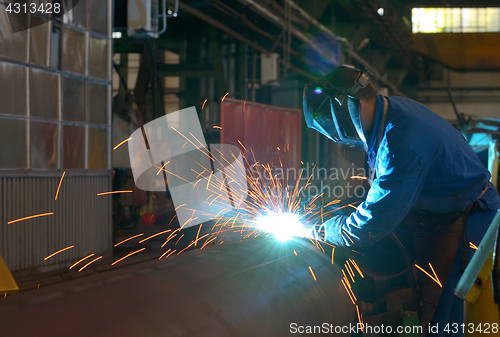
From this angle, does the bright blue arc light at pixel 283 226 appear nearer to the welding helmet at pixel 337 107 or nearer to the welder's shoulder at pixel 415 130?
the welding helmet at pixel 337 107

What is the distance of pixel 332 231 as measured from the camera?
1.93 metres

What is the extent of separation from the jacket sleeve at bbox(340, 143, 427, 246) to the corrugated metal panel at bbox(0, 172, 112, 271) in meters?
3.60

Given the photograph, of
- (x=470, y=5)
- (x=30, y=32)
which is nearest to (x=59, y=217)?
(x=30, y=32)

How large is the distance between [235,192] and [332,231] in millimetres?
4130

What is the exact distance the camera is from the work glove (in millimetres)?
1909

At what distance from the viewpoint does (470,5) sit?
13.8 meters

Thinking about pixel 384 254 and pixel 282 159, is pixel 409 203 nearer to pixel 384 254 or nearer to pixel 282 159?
pixel 384 254

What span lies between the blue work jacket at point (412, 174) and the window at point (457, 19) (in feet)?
54.5

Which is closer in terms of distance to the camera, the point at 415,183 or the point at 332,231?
the point at 415,183

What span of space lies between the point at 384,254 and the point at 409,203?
0.59 meters

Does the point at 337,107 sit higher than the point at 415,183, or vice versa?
the point at 337,107

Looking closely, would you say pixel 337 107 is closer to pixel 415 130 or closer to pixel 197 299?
pixel 415 130

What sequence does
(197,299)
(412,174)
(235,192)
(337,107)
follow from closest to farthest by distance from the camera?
(197,299), (412,174), (337,107), (235,192)

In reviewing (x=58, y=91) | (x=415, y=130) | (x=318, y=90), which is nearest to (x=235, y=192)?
(x=58, y=91)
